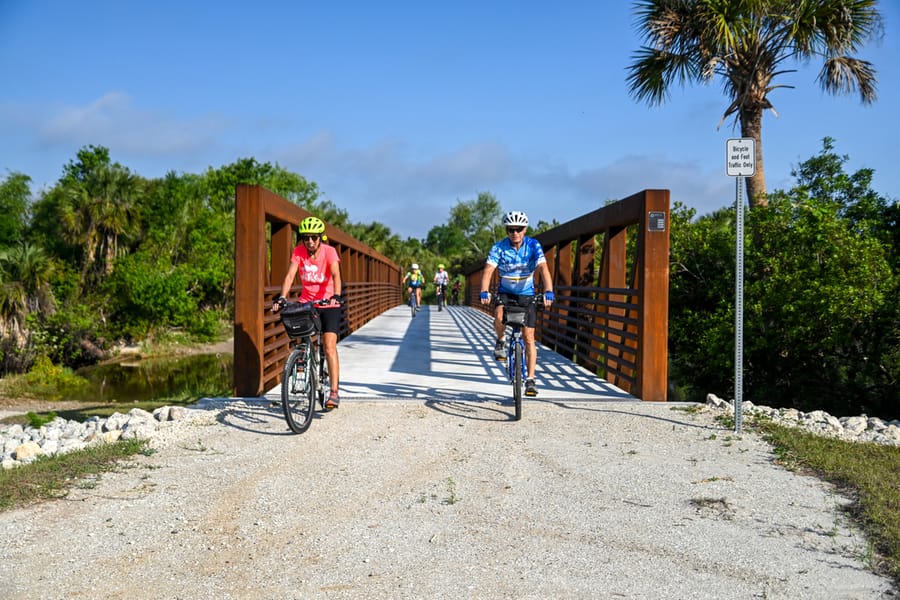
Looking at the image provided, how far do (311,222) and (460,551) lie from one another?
385 centimetres

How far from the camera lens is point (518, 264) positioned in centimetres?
784

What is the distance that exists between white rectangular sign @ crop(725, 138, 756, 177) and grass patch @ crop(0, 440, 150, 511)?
5222 mm

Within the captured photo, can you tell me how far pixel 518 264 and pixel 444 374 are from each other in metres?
3.28

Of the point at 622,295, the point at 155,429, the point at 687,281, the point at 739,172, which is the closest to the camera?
the point at 739,172

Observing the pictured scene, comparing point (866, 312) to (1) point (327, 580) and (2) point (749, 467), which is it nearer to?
(2) point (749, 467)

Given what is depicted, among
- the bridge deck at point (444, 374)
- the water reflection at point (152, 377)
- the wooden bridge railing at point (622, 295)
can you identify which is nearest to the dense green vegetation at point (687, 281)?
the water reflection at point (152, 377)

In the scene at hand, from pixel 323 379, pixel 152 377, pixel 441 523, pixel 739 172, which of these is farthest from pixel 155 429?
pixel 152 377

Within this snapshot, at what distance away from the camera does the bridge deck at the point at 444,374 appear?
8.92 m

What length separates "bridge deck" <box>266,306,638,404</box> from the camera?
351 inches

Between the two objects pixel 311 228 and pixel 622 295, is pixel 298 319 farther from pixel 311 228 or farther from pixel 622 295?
pixel 622 295

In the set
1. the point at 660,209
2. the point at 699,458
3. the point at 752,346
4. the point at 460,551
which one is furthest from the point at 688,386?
the point at 460,551

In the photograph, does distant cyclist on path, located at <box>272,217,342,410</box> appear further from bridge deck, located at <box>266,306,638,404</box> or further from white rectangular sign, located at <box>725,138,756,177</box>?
white rectangular sign, located at <box>725,138,756,177</box>

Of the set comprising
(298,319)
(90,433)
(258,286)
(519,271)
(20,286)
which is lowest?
(90,433)

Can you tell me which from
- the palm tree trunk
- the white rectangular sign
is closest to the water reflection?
the palm tree trunk
